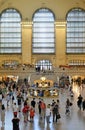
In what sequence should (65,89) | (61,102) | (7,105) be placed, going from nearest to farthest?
1. (7,105)
2. (61,102)
3. (65,89)

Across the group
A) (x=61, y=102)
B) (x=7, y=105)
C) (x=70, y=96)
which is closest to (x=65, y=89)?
(x=70, y=96)

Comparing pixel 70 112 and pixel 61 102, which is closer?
pixel 70 112

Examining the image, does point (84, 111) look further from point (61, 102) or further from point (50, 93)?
point (50, 93)

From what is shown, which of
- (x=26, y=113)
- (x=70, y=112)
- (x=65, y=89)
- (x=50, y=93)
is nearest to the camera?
(x=26, y=113)

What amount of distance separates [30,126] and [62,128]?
181 cm

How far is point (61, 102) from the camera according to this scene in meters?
34.9

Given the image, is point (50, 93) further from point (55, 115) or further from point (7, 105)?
point (55, 115)

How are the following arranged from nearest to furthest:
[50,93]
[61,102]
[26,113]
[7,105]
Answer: [26,113]
[7,105]
[61,102]
[50,93]

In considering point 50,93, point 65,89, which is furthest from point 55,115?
point 65,89

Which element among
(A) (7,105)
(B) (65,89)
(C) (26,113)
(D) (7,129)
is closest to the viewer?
(D) (7,129)

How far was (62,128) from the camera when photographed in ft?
78.6

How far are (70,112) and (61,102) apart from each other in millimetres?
5345

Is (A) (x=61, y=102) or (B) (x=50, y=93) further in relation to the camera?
(B) (x=50, y=93)

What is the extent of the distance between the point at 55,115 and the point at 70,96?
13.0 metres
